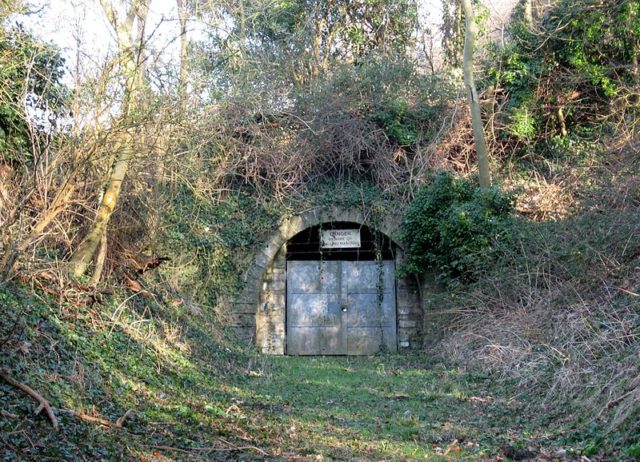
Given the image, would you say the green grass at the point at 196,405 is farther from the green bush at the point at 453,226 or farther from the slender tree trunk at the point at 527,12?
the slender tree trunk at the point at 527,12

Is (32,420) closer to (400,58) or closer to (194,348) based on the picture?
(194,348)

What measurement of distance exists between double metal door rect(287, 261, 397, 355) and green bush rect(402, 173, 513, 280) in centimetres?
129

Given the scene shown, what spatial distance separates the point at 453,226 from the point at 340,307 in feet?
13.2

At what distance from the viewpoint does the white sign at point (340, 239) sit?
16.6 metres

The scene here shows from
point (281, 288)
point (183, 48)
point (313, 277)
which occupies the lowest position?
point (281, 288)

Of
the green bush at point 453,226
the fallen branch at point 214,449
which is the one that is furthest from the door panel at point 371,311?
the fallen branch at point 214,449

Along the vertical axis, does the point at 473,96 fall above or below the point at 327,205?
above

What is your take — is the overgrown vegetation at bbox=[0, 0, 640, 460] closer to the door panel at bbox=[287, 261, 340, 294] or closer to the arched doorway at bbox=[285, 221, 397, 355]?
the arched doorway at bbox=[285, 221, 397, 355]

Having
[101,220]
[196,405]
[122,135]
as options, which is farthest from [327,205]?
[196,405]

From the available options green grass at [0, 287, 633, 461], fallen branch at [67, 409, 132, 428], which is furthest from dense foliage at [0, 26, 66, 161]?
fallen branch at [67, 409, 132, 428]

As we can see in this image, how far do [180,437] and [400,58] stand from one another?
1451 cm

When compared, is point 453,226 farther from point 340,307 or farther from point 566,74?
point 566,74

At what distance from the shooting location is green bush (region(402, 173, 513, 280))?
1322 cm

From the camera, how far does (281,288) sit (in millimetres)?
16516
